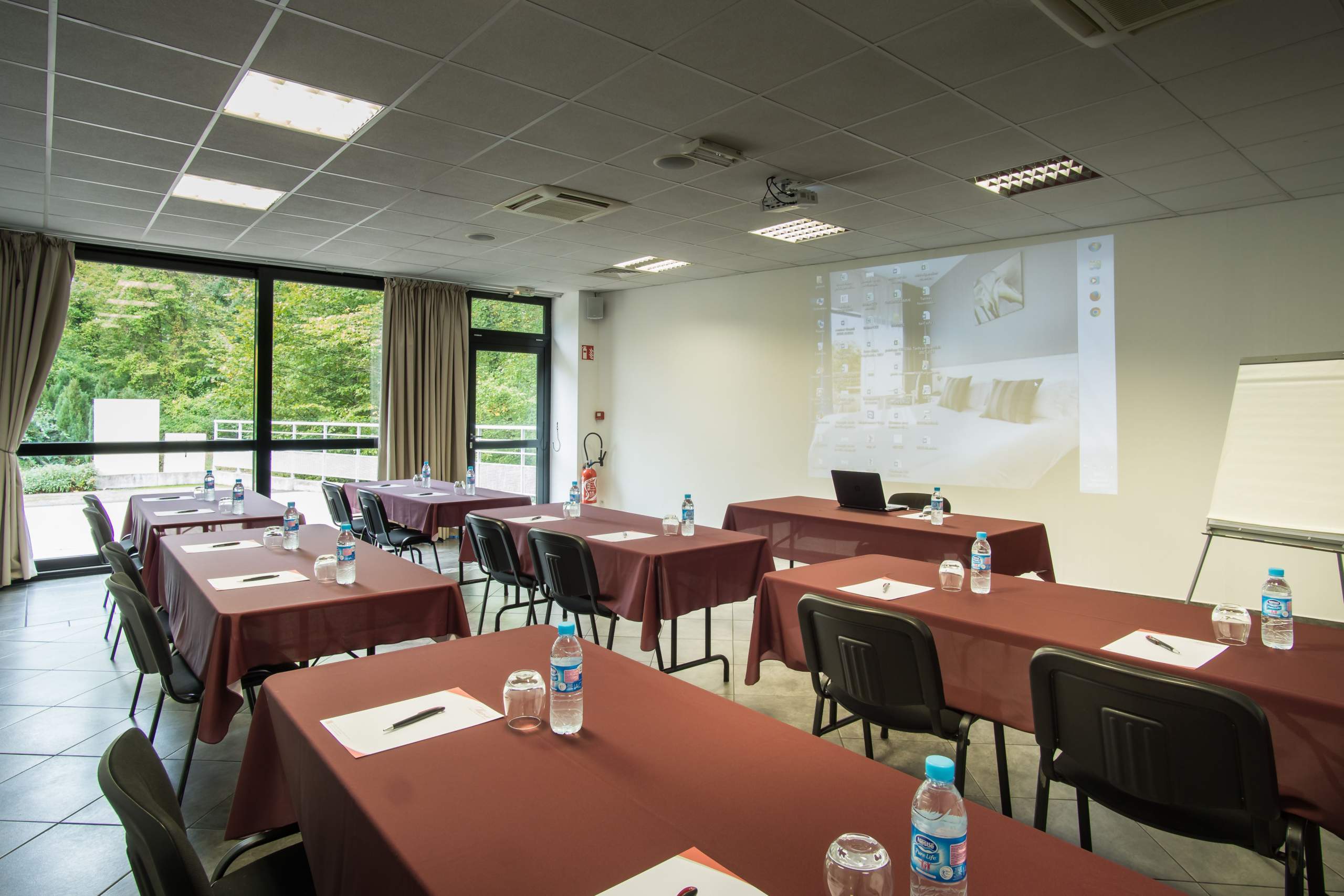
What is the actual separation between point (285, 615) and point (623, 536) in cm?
185

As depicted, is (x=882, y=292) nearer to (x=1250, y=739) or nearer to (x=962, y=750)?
(x=962, y=750)

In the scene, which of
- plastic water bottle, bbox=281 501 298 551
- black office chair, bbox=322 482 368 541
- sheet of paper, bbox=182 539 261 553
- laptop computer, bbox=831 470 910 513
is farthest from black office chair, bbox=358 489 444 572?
laptop computer, bbox=831 470 910 513

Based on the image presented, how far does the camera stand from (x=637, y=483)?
358 inches

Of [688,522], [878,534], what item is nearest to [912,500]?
[878,534]

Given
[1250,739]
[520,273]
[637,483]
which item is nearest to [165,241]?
[520,273]

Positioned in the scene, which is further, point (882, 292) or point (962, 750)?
point (882, 292)

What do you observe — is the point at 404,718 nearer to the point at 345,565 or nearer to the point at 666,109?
the point at 345,565

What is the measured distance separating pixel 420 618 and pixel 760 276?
18.9ft

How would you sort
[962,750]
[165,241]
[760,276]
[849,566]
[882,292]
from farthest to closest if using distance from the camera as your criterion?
[760,276], [882,292], [165,241], [849,566], [962,750]

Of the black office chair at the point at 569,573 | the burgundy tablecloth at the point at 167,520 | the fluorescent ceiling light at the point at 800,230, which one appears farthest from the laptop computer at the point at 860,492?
the burgundy tablecloth at the point at 167,520

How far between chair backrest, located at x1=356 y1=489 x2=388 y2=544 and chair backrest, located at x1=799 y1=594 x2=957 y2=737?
4170 millimetres

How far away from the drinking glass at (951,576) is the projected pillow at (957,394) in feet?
12.3

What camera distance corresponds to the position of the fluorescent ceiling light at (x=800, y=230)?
574 centimetres

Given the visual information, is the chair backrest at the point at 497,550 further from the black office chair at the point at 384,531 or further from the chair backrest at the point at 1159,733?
the chair backrest at the point at 1159,733
